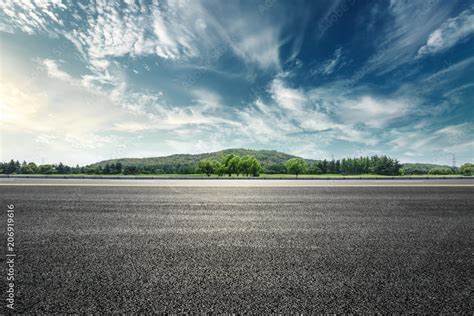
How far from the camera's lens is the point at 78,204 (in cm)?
740

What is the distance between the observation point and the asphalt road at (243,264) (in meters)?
2.17

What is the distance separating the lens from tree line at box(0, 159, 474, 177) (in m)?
66.9

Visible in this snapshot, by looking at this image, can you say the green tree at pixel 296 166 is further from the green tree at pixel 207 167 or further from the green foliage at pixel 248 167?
the green tree at pixel 207 167

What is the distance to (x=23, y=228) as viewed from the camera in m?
4.70

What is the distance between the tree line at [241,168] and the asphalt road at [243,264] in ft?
199

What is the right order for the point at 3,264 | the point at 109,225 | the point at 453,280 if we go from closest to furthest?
the point at 453,280
the point at 3,264
the point at 109,225

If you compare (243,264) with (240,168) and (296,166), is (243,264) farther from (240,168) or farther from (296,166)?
(296,166)


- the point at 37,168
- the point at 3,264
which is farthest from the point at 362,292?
the point at 37,168

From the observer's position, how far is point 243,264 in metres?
2.96

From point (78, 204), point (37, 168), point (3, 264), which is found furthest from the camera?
point (37, 168)

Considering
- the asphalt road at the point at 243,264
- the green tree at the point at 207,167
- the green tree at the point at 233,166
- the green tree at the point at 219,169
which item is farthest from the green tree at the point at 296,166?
the asphalt road at the point at 243,264

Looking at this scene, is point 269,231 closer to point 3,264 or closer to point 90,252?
point 90,252

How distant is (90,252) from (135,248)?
2.35 ft

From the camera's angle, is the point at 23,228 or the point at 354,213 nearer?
the point at 23,228
